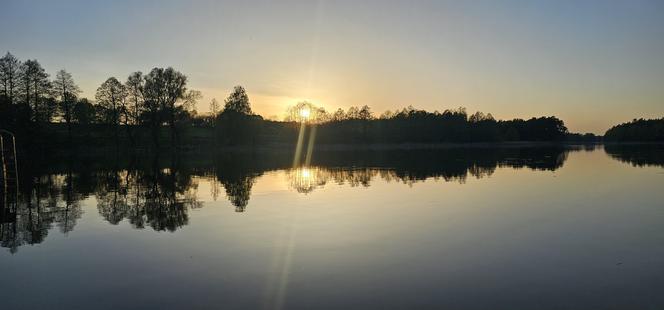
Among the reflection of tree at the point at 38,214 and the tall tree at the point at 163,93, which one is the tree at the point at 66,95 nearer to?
the tall tree at the point at 163,93

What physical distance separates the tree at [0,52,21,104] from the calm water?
2088 inches

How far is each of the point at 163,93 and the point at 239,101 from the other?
2125cm

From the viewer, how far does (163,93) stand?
8350cm

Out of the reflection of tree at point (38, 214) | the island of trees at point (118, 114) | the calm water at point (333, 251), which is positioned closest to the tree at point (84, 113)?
the island of trees at point (118, 114)

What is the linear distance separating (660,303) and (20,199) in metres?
28.2

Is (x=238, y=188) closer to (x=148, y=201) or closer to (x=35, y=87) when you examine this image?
(x=148, y=201)

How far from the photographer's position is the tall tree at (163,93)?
271 ft

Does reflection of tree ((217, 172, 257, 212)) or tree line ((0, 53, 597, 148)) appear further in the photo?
tree line ((0, 53, 597, 148))

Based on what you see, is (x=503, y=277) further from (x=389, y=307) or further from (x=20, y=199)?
(x=20, y=199)

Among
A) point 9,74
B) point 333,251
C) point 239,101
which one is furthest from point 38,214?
point 239,101

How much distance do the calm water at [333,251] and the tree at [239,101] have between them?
77.3 metres

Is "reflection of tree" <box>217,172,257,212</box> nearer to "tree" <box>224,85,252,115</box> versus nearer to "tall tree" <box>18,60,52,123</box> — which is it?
"tall tree" <box>18,60,52,123</box>

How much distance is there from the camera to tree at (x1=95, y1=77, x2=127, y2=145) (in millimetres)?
84500

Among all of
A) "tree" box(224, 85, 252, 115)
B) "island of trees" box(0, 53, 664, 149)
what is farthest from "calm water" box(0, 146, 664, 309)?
"tree" box(224, 85, 252, 115)
